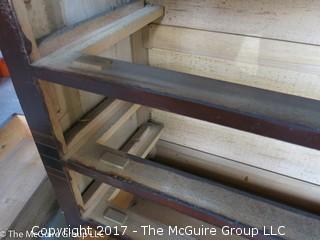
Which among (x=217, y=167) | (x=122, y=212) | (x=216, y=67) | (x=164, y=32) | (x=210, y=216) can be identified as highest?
(x=164, y=32)

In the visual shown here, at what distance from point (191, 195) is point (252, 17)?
570 mm

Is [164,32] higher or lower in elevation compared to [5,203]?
higher

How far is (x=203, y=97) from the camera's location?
48cm

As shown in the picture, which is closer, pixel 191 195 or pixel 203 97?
pixel 203 97

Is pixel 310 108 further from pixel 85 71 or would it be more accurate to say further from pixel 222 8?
pixel 222 8

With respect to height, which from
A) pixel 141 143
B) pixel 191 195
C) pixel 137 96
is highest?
pixel 137 96

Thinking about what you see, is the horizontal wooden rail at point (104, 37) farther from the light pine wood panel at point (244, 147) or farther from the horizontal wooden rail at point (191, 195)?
the light pine wood panel at point (244, 147)

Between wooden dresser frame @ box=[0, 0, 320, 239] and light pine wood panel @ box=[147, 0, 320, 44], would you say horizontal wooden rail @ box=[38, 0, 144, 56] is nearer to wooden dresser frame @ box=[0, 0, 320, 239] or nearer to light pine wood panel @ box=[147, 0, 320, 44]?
wooden dresser frame @ box=[0, 0, 320, 239]

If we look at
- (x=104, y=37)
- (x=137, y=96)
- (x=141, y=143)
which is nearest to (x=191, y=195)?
(x=137, y=96)

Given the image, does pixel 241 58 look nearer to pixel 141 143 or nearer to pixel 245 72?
pixel 245 72

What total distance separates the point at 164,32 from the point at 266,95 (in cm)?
65

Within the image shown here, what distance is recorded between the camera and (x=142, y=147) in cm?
124

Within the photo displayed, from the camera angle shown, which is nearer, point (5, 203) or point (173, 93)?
point (173, 93)

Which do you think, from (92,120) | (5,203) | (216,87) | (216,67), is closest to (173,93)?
(216,87)
